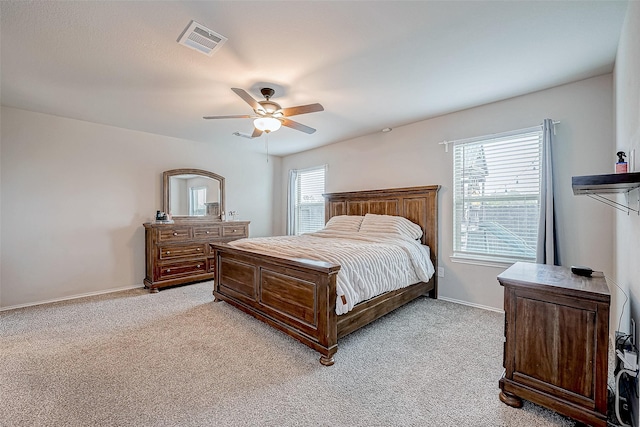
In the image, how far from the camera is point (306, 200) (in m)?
5.90

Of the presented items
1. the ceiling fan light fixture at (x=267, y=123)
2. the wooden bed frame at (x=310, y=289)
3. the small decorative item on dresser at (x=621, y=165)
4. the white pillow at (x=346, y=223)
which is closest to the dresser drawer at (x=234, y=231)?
the wooden bed frame at (x=310, y=289)

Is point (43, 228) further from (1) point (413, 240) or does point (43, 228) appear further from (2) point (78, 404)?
(1) point (413, 240)

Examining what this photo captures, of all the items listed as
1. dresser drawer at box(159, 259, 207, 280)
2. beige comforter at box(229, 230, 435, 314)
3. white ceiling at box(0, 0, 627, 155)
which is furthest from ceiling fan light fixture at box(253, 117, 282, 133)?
dresser drawer at box(159, 259, 207, 280)

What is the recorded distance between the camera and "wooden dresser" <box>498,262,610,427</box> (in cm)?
145

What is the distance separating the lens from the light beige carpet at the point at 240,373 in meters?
1.62

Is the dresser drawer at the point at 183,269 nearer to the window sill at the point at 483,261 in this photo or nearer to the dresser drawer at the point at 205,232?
the dresser drawer at the point at 205,232

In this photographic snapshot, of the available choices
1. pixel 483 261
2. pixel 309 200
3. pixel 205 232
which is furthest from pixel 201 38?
pixel 309 200

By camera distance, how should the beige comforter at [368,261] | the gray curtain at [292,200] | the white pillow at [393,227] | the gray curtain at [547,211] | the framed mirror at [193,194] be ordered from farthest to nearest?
the gray curtain at [292,200]
the framed mirror at [193,194]
the white pillow at [393,227]
the gray curtain at [547,211]
the beige comforter at [368,261]

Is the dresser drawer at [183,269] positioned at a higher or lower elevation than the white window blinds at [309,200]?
lower

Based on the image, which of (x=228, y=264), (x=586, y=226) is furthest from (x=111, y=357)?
(x=586, y=226)

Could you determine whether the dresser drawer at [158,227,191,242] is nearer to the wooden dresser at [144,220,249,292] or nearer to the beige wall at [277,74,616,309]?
the wooden dresser at [144,220,249,292]

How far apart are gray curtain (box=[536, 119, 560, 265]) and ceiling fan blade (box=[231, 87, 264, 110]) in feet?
9.95

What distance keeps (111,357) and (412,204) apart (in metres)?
3.79

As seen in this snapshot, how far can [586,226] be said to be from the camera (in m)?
2.77
